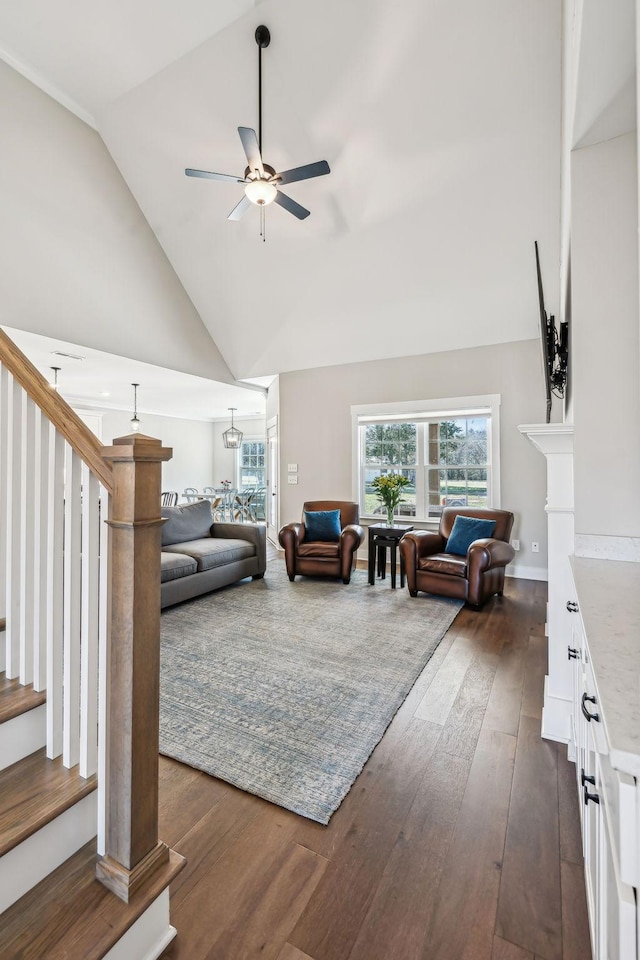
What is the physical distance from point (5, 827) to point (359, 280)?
517cm

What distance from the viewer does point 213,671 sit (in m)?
2.70

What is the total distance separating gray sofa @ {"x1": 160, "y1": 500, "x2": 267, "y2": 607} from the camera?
3898 mm

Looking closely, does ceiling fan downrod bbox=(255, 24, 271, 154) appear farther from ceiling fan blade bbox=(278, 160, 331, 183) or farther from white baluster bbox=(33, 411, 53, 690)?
white baluster bbox=(33, 411, 53, 690)

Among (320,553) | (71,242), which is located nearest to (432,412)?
(320,553)

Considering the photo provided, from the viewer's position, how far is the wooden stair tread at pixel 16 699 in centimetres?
119

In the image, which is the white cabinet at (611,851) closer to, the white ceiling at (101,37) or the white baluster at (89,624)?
the white baluster at (89,624)

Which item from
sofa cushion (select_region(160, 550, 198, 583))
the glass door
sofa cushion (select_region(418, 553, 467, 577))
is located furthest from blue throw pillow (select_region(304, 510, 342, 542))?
the glass door

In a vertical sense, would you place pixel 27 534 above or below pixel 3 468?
below

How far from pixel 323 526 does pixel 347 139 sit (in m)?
3.74

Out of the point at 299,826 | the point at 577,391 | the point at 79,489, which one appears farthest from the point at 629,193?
the point at 299,826

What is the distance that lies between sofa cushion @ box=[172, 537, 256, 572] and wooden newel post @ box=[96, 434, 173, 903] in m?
3.10

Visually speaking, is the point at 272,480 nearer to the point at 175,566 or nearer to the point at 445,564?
the point at 175,566

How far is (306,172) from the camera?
313cm

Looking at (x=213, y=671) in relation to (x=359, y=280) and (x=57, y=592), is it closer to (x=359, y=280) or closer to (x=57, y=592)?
(x=57, y=592)
